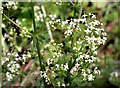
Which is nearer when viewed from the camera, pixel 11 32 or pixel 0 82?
pixel 0 82

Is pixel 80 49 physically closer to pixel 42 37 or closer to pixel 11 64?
pixel 42 37

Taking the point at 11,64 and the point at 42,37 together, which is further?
the point at 11,64

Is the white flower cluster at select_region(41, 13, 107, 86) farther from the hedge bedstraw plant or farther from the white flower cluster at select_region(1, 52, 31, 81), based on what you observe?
the white flower cluster at select_region(1, 52, 31, 81)

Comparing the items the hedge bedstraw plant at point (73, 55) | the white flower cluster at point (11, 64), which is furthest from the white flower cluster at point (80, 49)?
the white flower cluster at point (11, 64)

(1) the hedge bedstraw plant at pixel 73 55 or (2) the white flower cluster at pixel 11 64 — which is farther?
(2) the white flower cluster at pixel 11 64

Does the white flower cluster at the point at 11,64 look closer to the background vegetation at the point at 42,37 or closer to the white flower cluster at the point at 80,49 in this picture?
the background vegetation at the point at 42,37

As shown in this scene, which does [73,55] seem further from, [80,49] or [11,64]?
[11,64]

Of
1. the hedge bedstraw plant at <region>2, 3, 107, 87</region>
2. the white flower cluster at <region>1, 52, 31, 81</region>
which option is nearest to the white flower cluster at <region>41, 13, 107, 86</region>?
the hedge bedstraw plant at <region>2, 3, 107, 87</region>

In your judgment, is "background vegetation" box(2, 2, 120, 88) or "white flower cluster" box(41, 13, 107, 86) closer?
"white flower cluster" box(41, 13, 107, 86)

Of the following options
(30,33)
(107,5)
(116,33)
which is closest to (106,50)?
(116,33)

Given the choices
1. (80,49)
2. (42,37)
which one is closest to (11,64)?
(42,37)

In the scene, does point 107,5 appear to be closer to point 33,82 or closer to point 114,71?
point 114,71
